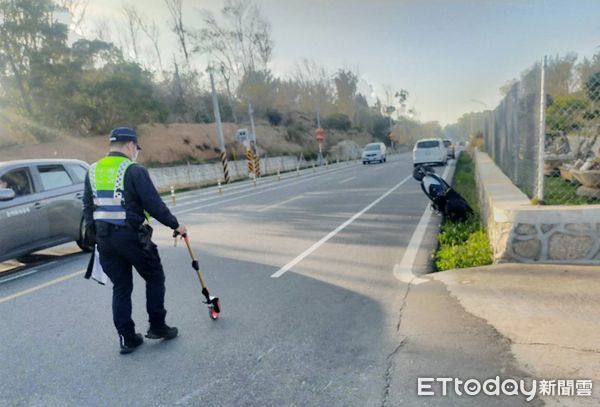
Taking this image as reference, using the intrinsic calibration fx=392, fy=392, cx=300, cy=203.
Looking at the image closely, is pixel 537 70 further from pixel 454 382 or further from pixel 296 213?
pixel 296 213

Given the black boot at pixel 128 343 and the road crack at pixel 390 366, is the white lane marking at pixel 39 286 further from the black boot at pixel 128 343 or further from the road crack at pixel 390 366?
the road crack at pixel 390 366

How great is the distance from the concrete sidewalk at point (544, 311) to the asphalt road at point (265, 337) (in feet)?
0.57

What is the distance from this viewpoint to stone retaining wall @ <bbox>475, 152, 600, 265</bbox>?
4.23 meters

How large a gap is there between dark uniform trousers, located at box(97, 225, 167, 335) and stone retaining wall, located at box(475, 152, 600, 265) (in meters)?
3.85

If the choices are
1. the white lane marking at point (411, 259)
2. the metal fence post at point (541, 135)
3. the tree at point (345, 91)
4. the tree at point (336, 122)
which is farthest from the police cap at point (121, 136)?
the tree at point (345, 91)

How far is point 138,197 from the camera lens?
330cm

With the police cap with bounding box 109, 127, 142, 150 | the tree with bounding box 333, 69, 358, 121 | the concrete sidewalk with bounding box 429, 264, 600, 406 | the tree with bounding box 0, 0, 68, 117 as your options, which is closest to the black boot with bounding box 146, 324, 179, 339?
the police cap with bounding box 109, 127, 142, 150

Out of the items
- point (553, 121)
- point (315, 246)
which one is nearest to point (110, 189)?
point (315, 246)

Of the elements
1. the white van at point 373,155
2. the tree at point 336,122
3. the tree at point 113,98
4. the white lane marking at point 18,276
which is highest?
the tree at point 113,98

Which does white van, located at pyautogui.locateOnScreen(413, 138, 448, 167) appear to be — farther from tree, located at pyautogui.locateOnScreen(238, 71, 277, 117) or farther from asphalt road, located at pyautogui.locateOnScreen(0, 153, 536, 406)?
tree, located at pyautogui.locateOnScreen(238, 71, 277, 117)

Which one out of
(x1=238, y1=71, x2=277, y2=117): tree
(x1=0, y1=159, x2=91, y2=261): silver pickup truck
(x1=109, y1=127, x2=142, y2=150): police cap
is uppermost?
(x1=238, y1=71, x2=277, y2=117): tree

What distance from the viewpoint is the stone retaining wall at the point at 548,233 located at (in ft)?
13.9

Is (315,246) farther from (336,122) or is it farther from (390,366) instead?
(336,122)

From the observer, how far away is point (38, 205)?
254 inches
